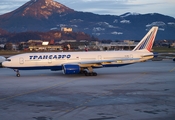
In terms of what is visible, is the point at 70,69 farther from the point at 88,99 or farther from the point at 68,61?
the point at 88,99

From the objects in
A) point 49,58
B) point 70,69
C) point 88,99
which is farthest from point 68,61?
point 88,99

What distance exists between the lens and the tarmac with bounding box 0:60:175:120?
18.4 m

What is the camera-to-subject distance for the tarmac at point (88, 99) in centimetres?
1844

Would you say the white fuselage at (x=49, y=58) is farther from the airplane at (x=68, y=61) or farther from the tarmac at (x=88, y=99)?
the tarmac at (x=88, y=99)

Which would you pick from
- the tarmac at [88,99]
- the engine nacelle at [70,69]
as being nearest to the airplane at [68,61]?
the engine nacelle at [70,69]

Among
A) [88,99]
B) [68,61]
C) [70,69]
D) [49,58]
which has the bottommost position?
[88,99]

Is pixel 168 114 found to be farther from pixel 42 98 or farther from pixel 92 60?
pixel 92 60

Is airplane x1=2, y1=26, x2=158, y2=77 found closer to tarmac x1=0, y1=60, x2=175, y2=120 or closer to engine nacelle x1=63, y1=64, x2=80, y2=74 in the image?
engine nacelle x1=63, y1=64, x2=80, y2=74

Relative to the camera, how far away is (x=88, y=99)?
75.5 feet

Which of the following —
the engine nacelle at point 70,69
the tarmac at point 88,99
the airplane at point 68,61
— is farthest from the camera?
the airplane at point 68,61

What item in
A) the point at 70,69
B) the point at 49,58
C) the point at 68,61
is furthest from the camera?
the point at 68,61

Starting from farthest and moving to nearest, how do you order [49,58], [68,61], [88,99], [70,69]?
[68,61] < [49,58] < [70,69] < [88,99]

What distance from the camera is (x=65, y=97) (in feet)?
78.8

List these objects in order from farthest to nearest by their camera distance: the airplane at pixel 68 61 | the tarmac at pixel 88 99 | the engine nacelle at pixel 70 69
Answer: the airplane at pixel 68 61 < the engine nacelle at pixel 70 69 < the tarmac at pixel 88 99
